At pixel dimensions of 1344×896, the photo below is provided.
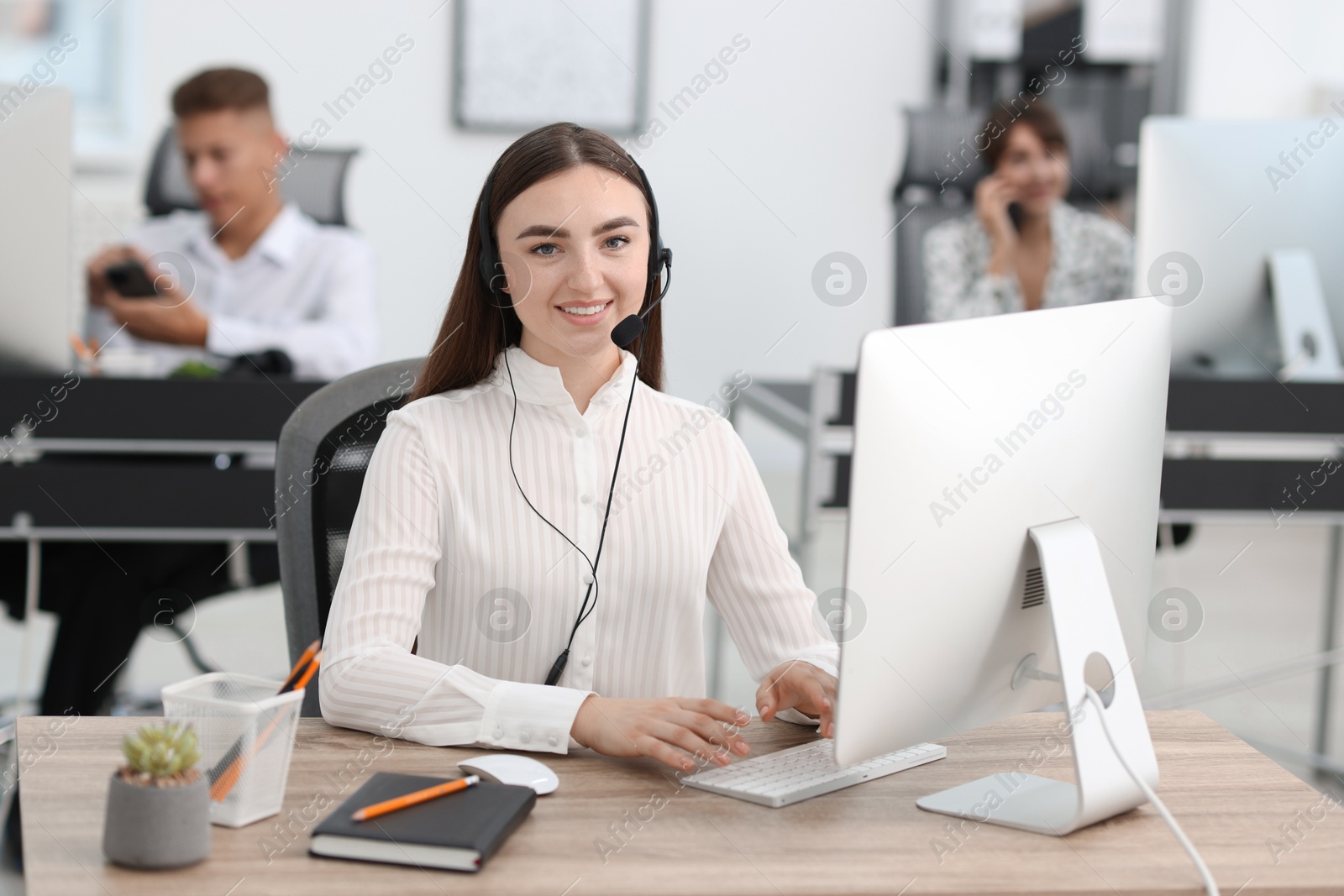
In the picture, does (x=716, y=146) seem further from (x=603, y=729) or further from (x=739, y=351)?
(x=603, y=729)

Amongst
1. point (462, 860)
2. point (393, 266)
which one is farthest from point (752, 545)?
point (393, 266)

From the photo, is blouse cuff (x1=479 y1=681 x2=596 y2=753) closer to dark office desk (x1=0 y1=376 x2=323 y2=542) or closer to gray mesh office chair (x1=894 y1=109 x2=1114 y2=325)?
dark office desk (x1=0 y1=376 x2=323 y2=542)

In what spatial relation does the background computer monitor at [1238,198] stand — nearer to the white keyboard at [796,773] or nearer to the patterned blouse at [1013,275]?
the patterned blouse at [1013,275]

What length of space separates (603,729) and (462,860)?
230 mm

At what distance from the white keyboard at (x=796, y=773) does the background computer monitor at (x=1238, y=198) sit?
1.56 metres

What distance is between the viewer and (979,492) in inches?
36.8

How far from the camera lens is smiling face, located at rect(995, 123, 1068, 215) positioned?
3467 mm

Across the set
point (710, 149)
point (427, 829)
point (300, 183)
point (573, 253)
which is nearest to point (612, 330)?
point (573, 253)

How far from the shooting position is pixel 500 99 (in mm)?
4918

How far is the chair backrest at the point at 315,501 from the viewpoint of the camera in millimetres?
1353

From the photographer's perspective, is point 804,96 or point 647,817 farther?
point 804,96

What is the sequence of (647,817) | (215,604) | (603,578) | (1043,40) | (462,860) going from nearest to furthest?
(462,860), (647,817), (603,578), (215,604), (1043,40)

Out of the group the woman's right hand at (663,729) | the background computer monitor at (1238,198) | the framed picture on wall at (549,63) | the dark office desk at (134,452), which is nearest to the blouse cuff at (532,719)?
the woman's right hand at (663,729)

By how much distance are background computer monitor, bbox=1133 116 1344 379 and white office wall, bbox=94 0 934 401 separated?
8.85 feet
